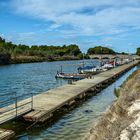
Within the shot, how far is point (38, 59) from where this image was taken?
171375mm

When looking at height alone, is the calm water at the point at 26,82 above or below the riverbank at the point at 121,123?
below

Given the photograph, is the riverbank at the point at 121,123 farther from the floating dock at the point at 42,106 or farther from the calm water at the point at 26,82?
the calm water at the point at 26,82

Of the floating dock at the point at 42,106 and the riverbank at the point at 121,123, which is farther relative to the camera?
the floating dock at the point at 42,106

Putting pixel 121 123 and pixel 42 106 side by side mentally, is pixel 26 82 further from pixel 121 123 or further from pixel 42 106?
pixel 121 123

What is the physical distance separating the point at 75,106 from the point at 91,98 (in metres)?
5.64

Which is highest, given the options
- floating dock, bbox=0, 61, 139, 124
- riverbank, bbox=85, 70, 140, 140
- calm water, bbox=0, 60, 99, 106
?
riverbank, bbox=85, 70, 140, 140

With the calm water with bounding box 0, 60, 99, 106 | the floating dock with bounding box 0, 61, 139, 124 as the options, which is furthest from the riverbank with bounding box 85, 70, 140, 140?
the calm water with bounding box 0, 60, 99, 106

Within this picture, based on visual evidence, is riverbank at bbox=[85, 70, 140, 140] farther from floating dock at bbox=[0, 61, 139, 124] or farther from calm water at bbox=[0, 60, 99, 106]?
calm water at bbox=[0, 60, 99, 106]

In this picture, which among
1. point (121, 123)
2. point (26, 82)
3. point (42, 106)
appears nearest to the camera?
point (121, 123)

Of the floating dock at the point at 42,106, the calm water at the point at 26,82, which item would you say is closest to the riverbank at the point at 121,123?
the floating dock at the point at 42,106

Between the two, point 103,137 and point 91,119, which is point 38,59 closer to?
point 91,119

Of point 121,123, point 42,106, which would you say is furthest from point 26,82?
point 121,123

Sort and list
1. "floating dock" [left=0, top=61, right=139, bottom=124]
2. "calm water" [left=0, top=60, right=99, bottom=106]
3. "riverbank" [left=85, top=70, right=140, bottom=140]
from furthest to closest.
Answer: "calm water" [left=0, top=60, right=99, bottom=106]
"floating dock" [left=0, top=61, right=139, bottom=124]
"riverbank" [left=85, top=70, right=140, bottom=140]

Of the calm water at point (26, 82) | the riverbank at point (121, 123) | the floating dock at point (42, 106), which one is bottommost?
the calm water at point (26, 82)
